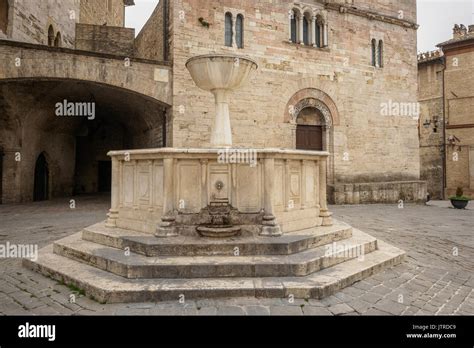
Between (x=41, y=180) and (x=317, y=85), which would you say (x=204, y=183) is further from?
(x=41, y=180)

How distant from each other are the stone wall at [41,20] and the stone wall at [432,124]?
2474 cm

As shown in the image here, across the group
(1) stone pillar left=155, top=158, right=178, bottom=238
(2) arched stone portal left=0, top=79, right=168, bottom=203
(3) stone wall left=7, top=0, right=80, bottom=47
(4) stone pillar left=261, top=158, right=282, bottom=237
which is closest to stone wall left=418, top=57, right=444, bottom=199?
(2) arched stone portal left=0, top=79, right=168, bottom=203

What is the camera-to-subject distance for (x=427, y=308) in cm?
326

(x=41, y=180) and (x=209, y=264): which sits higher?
(x=41, y=180)

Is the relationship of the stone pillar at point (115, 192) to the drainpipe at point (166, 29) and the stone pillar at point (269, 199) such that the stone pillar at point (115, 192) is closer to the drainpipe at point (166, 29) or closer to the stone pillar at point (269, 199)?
the stone pillar at point (269, 199)

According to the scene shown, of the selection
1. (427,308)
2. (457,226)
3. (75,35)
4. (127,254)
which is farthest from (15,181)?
(457,226)

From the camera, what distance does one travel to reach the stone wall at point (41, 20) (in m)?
11.5

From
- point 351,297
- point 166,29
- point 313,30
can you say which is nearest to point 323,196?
point 351,297

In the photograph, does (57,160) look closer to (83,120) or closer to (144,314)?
(83,120)

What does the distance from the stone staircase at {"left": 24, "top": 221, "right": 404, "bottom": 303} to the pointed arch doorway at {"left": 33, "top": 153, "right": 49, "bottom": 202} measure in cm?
1155

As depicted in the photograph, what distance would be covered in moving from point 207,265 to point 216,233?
0.70 m

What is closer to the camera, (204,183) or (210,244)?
(210,244)

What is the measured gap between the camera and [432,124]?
82.2 feet

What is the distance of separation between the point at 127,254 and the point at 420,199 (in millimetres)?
14959
